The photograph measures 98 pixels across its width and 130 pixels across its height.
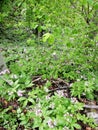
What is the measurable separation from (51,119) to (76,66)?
1510 mm

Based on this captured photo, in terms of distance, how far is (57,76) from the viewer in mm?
3869

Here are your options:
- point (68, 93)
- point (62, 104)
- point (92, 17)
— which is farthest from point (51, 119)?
point (92, 17)

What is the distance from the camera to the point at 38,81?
3914mm

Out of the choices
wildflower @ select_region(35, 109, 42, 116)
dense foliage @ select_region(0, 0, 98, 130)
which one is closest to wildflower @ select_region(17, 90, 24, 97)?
dense foliage @ select_region(0, 0, 98, 130)

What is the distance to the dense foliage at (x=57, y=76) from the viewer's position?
9.72 feet

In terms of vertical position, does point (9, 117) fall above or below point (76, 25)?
below

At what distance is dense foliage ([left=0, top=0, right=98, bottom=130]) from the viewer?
296 centimetres

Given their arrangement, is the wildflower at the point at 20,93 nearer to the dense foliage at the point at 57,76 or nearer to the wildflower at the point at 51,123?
the dense foliage at the point at 57,76

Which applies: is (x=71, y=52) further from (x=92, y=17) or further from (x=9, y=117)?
(x=9, y=117)

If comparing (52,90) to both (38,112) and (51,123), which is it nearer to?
(38,112)

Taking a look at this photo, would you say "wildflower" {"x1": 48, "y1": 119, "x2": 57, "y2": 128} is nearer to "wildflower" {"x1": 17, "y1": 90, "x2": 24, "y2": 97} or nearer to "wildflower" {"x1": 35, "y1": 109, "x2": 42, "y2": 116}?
"wildflower" {"x1": 35, "y1": 109, "x2": 42, "y2": 116}

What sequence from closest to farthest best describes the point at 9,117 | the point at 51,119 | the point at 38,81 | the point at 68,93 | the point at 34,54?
the point at 51,119 → the point at 9,117 → the point at 68,93 → the point at 38,81 → the point at 34,54

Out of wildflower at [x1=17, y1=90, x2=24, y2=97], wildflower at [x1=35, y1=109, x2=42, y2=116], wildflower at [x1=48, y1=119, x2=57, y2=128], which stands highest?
wildflower at [x1=17, y1=90, x2=24, y2=97]

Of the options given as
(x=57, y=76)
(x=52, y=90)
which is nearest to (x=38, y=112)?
(x=52, y=90)
